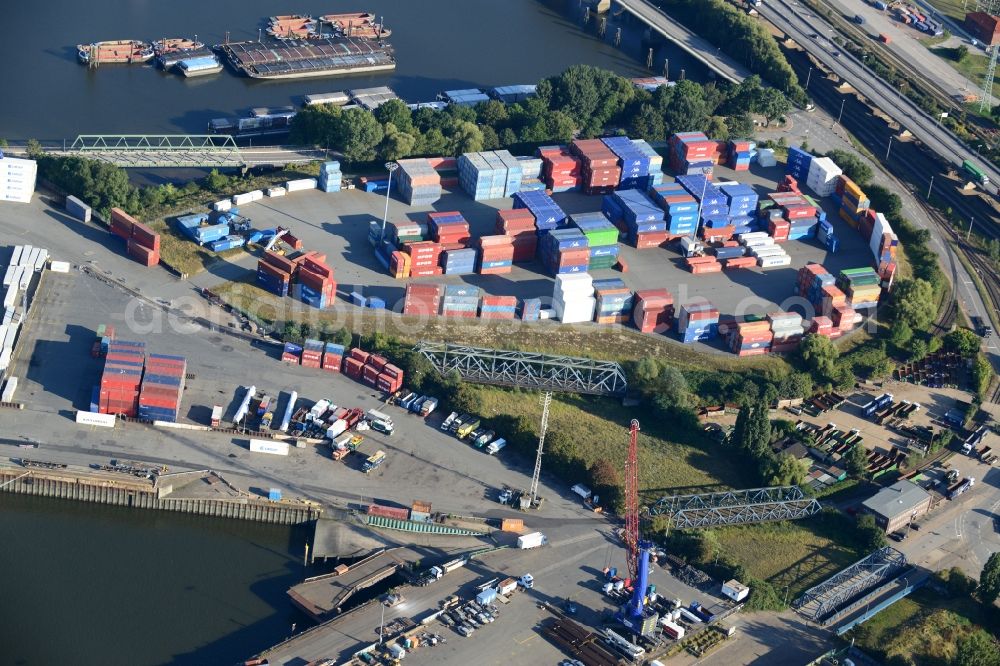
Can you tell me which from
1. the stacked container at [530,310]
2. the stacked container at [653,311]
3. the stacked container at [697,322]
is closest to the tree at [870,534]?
the stacked container at [697,322]

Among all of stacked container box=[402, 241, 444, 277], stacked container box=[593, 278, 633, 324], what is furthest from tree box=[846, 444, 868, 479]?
stacked container box=[402, 241, 444, 277]

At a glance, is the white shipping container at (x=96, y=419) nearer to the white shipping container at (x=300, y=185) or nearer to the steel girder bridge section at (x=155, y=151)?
the white shipping container at (x=300, y=185)

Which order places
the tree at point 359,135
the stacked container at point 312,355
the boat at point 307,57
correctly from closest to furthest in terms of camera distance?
the stacked container at point 312,355, the tree at point 359,135, the boat at point 307,57

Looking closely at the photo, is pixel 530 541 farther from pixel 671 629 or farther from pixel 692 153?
pixel 692 153

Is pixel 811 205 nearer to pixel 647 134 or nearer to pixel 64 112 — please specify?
pixel 647 134

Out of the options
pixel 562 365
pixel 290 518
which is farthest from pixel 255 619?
pixel 562 365

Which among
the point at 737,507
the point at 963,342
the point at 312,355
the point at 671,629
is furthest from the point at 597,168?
the point at 671,629
